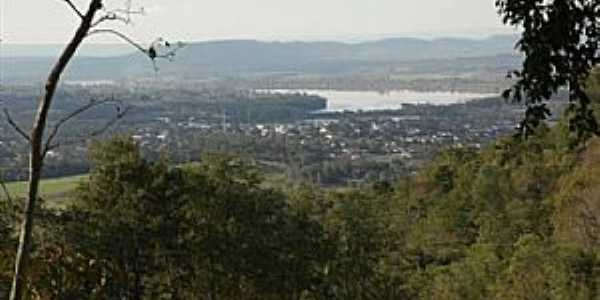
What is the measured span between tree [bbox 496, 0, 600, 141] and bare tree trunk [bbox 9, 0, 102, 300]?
6.99 feet

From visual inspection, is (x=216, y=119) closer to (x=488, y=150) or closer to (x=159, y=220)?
(x=488, y=150)

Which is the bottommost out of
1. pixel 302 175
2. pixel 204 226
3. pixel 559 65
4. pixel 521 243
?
pixel 302 175

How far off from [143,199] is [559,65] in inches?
481

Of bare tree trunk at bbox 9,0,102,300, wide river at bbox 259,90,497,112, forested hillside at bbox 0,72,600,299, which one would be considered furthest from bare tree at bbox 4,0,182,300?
wide river at bbox 259,90,497,112

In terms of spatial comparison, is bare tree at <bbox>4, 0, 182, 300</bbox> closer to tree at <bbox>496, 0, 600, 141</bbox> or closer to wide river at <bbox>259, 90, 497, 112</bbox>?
tree at <bbox>496, 0, 600, 141</bbox>

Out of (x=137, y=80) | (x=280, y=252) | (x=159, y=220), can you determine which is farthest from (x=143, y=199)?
(x=137, y=80)

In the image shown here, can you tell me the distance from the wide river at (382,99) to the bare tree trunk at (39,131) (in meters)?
132

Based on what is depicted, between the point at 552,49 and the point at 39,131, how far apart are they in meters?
2.56

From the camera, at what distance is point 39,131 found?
404 cm

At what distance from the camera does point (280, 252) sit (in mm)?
18125

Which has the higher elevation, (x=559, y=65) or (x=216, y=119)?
(x=559, y=65)

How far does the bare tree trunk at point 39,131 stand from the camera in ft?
13.1

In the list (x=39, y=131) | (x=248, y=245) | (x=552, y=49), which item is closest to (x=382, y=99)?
(x=248, y=245)

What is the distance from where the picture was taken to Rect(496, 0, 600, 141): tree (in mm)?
4855
